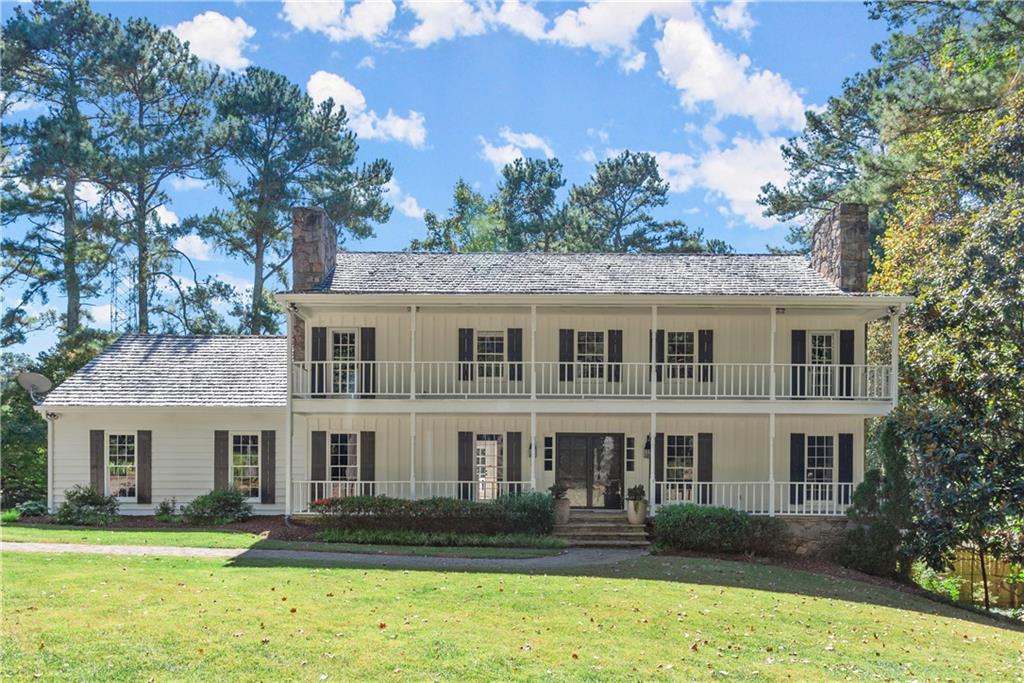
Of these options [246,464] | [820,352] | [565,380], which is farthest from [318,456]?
[820,352]

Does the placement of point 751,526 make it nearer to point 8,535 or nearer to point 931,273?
point 931,273

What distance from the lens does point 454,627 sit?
921 centimetres

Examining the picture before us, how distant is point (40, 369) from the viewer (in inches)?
1065

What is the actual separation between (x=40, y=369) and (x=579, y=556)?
22.6 meters

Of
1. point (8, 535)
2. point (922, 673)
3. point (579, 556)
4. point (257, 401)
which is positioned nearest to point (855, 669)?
point (922, 673)

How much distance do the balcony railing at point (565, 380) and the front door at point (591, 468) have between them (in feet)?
4.21

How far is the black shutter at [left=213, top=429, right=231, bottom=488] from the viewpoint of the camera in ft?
63.5

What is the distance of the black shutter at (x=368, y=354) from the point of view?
62.6 ft

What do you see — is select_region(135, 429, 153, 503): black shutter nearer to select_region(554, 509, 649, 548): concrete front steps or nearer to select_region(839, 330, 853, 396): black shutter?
select_region(554, 509, 649, 548): concrete front steps

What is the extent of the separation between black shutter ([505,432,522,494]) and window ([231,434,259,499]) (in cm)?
672

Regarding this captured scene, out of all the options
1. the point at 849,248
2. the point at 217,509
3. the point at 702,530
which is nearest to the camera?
the point at 702,530

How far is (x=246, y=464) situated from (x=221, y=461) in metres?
0.64

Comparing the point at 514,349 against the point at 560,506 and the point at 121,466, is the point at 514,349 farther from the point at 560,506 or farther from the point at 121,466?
the point at 121,466

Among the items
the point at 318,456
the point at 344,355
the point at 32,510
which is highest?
the point at 344,355
